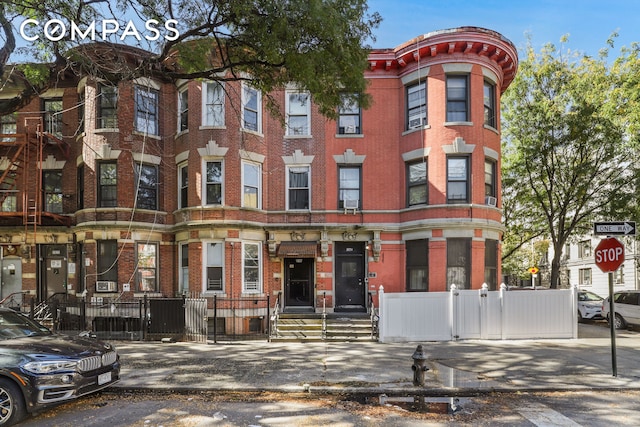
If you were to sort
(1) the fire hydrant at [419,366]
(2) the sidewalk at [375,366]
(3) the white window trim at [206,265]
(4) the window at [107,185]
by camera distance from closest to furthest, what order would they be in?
(1) the fire hydrant at [419,366], (2) the sidewalk at [375,366], (3) the white window trim at [206,265], (4) the window at [107,185]

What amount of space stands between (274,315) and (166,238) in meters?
5.63

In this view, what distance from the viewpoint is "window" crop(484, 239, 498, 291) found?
15492 mm

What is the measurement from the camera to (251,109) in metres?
16.1

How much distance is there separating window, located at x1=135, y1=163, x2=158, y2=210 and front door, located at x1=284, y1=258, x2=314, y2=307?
5767mm

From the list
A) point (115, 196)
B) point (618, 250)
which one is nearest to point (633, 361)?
point (618, 250)

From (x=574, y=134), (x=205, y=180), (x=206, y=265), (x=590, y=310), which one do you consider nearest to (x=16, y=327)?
(x=206, y=265)

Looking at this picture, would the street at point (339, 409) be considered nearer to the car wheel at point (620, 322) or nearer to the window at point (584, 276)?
the car wheel at point (620, 322)

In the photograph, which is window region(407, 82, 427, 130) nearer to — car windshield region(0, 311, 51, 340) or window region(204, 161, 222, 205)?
window region(204, 161, 222, 205)

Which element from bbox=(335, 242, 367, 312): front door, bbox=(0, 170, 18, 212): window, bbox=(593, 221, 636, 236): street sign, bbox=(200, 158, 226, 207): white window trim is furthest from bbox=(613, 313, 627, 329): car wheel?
bbox=(0, 170, 18, 212): window

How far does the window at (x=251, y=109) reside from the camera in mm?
16031

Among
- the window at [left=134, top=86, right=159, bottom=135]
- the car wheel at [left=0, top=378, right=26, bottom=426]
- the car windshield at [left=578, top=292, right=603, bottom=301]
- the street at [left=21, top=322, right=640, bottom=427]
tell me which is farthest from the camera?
the car windshield at [left=578, top=292, right=603, bottom=301]

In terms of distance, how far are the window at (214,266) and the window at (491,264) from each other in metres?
9.58

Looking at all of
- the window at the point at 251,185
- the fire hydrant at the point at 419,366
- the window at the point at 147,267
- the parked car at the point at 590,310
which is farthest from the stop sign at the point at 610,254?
the window at the point at 147,267

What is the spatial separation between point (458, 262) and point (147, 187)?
39.6 feet
